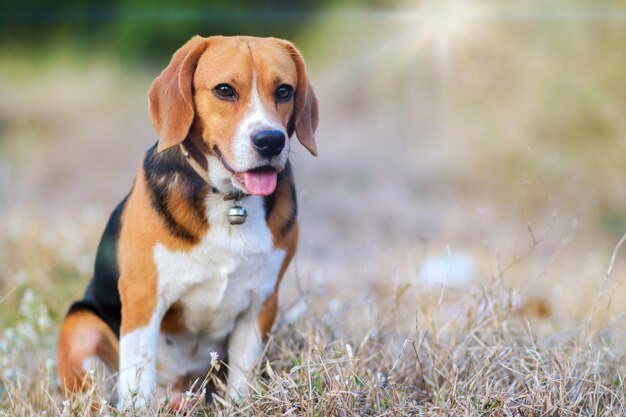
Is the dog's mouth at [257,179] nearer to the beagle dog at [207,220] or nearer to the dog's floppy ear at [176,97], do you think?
the beagle dog at [207,220]

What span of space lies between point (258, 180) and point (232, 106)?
29 centimetres

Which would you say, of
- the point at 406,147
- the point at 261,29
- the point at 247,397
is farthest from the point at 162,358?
the point at 261,29

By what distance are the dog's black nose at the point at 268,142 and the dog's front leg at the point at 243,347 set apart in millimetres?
762

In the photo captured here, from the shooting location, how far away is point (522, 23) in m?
10.6

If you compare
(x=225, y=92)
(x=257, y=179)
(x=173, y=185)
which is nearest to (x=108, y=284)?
(x=173, y=185)

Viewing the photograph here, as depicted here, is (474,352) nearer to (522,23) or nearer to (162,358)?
(162,358)

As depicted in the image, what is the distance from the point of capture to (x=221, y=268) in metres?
3.45

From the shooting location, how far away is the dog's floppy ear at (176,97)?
3289 millimetres

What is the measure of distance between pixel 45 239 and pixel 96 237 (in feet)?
1.17

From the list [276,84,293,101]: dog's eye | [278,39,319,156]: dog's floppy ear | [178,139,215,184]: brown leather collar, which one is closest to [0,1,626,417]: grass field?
[278,39,319,156]: dog's floppy ear

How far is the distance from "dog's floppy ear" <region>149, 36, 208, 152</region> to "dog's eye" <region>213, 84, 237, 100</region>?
0.11 m

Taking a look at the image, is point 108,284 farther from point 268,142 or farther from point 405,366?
point 405,366

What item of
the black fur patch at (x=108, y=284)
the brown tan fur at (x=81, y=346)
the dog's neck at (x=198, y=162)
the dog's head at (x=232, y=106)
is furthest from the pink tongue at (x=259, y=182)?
the brown tan fur at (x=81, y=346)

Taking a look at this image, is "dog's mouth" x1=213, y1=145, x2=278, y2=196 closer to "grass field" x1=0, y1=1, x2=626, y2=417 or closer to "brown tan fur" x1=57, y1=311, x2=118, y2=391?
"grass field" x1=0, y1=1, x2=626, y2=417
